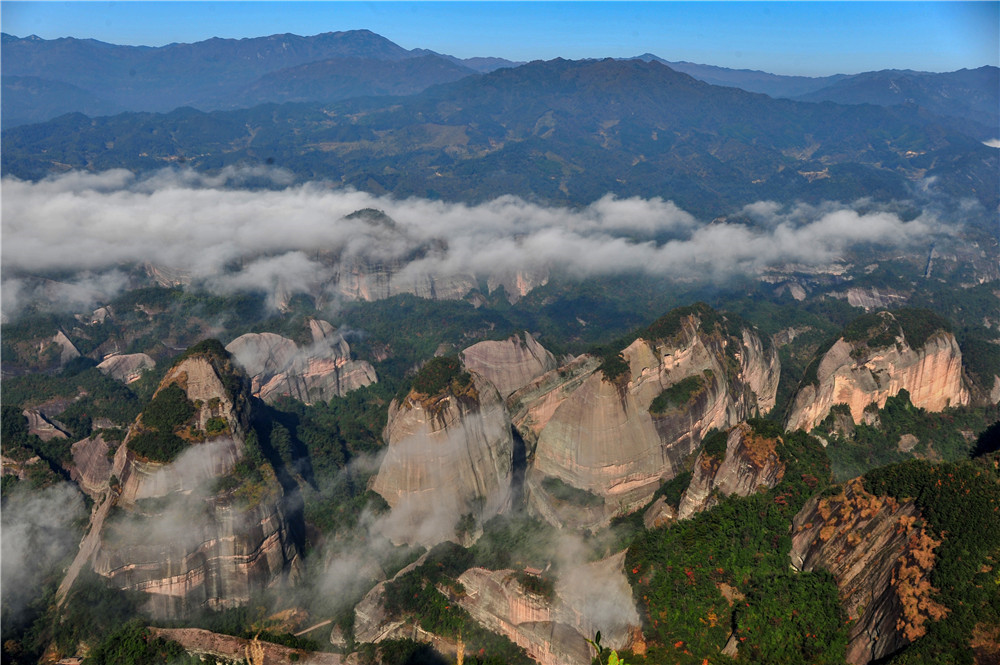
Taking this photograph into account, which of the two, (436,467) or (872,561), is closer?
(872,561)

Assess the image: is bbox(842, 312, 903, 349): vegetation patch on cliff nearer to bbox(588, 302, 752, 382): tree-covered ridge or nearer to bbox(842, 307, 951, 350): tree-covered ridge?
bbox(842, 307, 951, 350): tree-covered ridge

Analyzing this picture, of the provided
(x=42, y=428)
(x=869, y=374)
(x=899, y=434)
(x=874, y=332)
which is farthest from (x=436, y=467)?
(x=42, y=428)

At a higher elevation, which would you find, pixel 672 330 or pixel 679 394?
pixel 672 330

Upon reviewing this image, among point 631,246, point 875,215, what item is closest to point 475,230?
point 631,246

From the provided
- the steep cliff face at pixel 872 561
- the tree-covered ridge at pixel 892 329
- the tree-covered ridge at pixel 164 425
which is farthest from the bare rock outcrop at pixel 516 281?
the steep cliff face at pixel 872 561

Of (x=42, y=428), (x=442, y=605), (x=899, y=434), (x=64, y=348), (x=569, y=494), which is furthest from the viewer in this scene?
(x=64, y=348)

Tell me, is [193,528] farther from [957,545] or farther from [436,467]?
[957,545]

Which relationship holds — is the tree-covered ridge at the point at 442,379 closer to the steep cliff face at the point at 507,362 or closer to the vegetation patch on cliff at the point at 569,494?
the vegetation patch on cliff at the point at 569,494

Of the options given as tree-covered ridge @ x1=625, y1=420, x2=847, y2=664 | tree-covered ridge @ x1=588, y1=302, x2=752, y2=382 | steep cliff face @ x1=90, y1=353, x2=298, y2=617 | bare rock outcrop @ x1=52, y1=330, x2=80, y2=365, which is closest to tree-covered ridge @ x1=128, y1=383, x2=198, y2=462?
steep cliff face @ x1=90, y1=353, x2=298, y2=617
